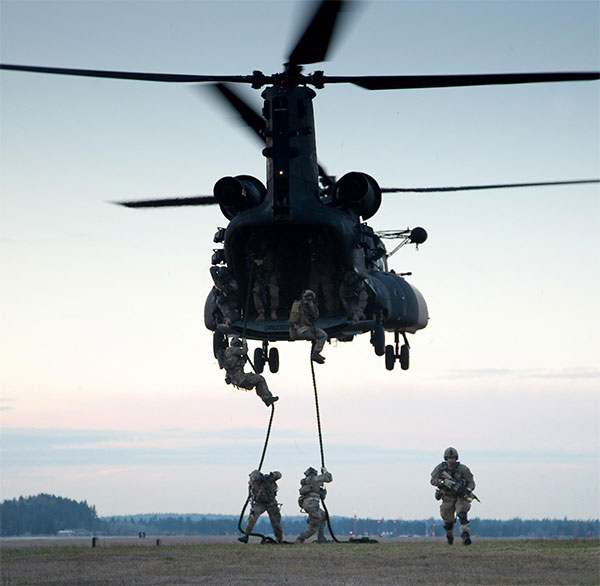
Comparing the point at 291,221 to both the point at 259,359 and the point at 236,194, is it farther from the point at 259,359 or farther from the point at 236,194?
the point at 259,359

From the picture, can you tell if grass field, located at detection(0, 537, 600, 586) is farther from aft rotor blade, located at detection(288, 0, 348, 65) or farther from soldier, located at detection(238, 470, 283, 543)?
aft rotor blade, located at detection(288, 0, 348, 65)

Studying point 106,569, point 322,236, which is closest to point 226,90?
point 322,236

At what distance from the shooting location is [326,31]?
2089 centimetres

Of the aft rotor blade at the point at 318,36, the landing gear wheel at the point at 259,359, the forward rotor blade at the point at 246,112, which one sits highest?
the forward rotor blade at the point at 246,112

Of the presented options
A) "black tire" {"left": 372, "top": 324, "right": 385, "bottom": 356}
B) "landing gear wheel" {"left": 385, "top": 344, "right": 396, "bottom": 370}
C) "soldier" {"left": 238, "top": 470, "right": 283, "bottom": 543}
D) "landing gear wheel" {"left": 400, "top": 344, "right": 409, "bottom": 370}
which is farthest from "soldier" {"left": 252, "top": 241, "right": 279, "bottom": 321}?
"landing gear wheel" {"left": 400, "top": 344, "right": 409, "bottom": 370}

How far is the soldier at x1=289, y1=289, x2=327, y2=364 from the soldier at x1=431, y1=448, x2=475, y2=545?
399 cm

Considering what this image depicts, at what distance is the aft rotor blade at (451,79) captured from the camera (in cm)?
1975

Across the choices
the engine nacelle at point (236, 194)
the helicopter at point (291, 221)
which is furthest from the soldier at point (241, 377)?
the engine nacelle at point (236, 194)

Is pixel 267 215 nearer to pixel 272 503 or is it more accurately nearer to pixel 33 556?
pixel 272 503

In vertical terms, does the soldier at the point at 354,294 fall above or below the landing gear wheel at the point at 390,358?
above

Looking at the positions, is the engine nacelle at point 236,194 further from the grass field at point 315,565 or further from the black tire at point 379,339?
the grass field at point 315,565

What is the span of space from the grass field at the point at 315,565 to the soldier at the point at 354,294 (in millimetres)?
5862

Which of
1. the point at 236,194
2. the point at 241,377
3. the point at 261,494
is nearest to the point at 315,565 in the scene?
the point at 261,494

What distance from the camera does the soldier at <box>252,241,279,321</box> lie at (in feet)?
86.2
